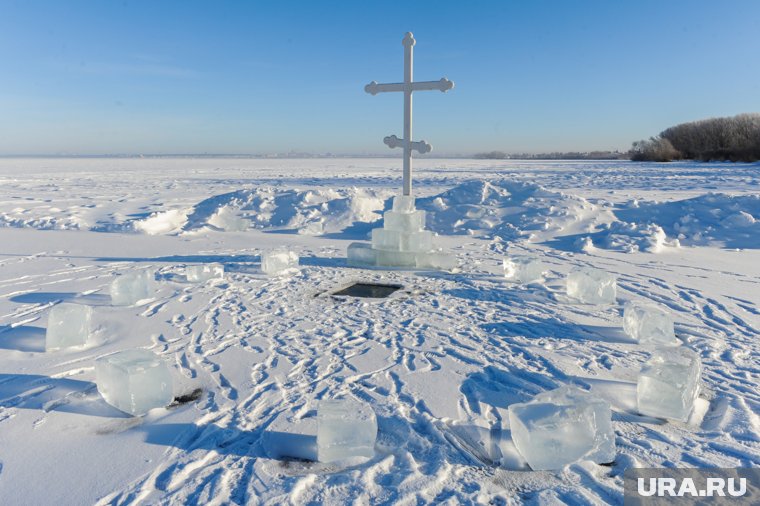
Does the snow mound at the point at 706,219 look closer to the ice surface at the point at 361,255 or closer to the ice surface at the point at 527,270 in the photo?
the ice surface at the point at 527,270

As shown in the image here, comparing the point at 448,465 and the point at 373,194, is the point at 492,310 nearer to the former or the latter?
the point at 448,465

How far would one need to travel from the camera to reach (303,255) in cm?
796

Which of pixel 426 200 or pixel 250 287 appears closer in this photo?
pixel 250 287

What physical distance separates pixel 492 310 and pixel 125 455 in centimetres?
363

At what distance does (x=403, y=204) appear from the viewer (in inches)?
283

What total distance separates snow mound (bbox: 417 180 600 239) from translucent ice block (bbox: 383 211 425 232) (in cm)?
299

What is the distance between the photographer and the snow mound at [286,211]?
35.6 ft

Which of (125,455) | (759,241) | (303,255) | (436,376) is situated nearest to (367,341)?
(436,376)

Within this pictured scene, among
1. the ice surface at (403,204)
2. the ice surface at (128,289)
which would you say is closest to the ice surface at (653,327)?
the ice surface at (403,204)

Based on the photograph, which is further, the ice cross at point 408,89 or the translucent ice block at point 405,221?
the translucent ice block at point 405,221

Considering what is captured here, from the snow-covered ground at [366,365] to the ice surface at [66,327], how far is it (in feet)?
0.48

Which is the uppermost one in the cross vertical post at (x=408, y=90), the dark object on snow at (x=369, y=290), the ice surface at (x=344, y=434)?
the cross vertical post at (x=408, y=90)

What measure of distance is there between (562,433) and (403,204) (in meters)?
4.99

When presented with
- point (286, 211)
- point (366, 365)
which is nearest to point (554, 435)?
point (366, 365)
